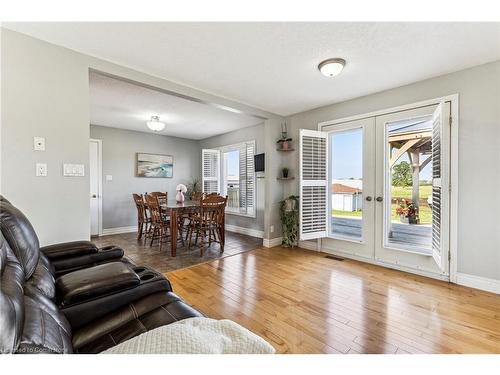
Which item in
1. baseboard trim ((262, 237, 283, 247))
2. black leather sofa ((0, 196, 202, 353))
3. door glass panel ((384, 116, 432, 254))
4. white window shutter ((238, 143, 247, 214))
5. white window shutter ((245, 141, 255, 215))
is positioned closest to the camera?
black leather sofa ((0, 196, 202, 353))

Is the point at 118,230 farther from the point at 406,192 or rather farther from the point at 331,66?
the point at 406,192

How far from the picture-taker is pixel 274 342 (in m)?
1.63

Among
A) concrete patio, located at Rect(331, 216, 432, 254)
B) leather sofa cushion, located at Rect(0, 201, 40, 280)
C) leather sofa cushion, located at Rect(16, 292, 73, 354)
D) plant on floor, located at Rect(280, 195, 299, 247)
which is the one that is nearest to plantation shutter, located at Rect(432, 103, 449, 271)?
concrete patio, located at Rect(331, 216, 432, 254)

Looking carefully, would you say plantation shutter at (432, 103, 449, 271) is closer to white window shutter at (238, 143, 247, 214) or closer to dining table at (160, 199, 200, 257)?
dining table at (160, 199, 200, 257)

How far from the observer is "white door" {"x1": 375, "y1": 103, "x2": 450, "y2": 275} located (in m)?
2.94

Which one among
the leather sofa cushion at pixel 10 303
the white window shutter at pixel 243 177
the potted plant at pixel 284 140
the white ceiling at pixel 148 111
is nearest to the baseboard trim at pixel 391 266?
the potted plant at pixel 284 140

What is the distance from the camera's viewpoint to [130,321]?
1.15 metres

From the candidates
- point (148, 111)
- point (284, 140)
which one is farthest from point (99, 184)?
point (284, 140)

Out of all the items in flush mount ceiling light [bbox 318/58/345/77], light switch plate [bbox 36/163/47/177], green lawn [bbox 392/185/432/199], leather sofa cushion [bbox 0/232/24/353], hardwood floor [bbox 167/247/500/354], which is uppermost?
flush mount ceiling light [bbox 318/58/345/77]

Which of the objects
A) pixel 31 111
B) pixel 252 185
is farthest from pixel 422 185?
pixel 31 111

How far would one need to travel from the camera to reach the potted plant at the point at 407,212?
317cm

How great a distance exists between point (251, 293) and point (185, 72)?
2556 millimetres

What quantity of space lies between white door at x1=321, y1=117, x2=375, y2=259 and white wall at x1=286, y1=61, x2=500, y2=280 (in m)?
0.95

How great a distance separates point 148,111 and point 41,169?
2.41 meters
